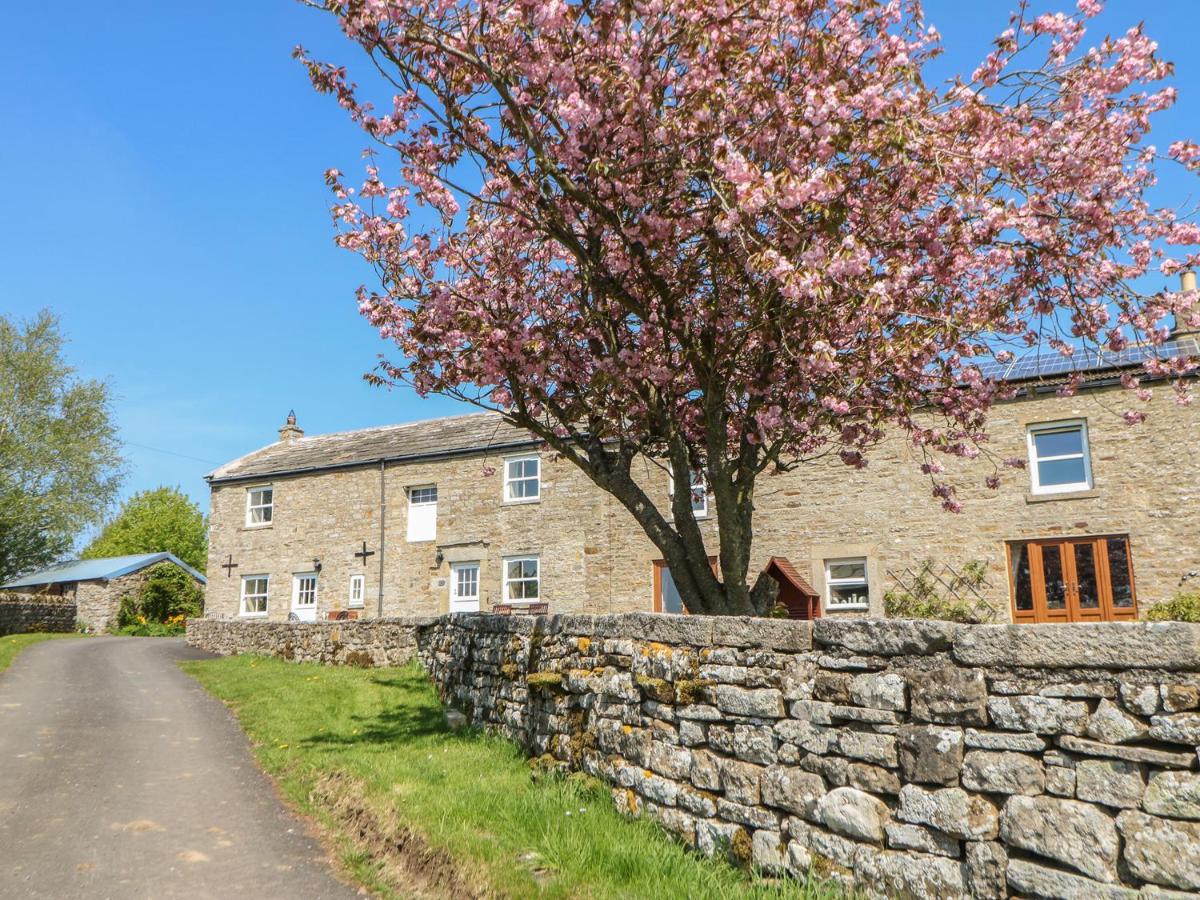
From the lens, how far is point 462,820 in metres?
6.89

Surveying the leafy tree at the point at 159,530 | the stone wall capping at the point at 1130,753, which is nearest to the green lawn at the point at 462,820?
the stone wall capping at the point at 1130,753

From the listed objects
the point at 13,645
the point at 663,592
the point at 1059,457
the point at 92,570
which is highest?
the point at 1059,457

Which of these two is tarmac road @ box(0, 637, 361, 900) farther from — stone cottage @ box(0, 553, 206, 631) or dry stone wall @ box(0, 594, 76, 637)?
stone cottage @ box(0, 553, 206, 631)

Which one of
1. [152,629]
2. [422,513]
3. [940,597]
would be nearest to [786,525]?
[940,597]

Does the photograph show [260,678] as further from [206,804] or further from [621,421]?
[621,421]

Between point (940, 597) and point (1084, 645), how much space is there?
14.1 m

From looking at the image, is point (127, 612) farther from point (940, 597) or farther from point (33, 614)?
point (940, 597)

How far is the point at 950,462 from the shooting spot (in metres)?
18.0

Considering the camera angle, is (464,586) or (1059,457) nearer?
(1059,457)

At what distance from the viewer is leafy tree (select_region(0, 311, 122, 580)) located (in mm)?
37594

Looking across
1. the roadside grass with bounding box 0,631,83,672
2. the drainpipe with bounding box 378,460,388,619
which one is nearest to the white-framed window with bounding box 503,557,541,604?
the drainpipe with bounding box 378,460,388,619

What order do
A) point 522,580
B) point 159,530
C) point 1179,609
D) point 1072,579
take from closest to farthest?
point 1179,609, point 1072,579, point 522,580, point 159,530

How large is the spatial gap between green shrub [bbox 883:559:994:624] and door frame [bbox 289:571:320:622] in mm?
17126

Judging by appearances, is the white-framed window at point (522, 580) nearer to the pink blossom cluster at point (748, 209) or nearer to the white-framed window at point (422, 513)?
the white-framed window at point (422, 513)
